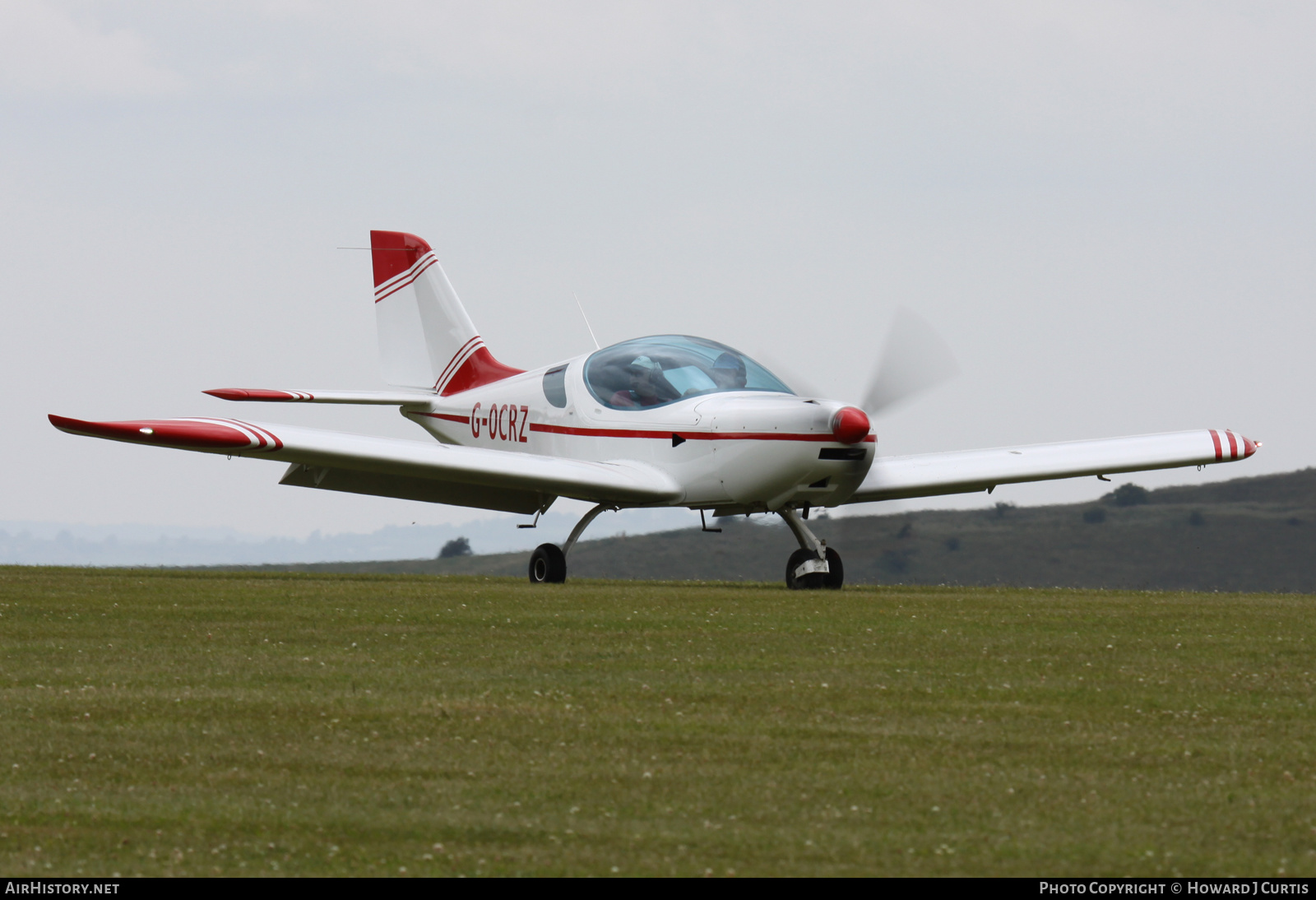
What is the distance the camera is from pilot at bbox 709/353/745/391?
2075 cm

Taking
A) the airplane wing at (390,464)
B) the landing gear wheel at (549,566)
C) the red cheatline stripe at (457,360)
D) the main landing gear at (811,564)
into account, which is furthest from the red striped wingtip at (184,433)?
the red cheatline stripe at (457,360)

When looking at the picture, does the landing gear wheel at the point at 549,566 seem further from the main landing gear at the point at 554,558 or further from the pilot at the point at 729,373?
the pilot at the point at 729,373

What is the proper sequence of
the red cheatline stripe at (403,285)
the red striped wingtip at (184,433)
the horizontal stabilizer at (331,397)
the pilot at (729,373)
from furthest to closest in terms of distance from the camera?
the red cheatline stripe at (403,285), the horizontal stabilizer at (331,397), the pilot at (729,373), the red striped wingtip at (184,433)

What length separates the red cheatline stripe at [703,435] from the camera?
19.4 metres

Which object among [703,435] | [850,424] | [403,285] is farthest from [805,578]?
[403,285]

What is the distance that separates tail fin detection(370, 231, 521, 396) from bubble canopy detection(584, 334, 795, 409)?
593 centimetres

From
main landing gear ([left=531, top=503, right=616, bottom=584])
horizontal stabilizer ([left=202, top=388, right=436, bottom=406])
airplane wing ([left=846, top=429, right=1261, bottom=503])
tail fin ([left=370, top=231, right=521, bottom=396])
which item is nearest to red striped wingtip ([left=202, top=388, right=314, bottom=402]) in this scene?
horizontal stabilizer ([left=202, top=388, right=436, bottom=406])

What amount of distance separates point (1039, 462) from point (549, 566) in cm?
695

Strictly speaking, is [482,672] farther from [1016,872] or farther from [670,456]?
[670,456]

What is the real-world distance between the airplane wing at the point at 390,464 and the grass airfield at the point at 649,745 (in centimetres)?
443

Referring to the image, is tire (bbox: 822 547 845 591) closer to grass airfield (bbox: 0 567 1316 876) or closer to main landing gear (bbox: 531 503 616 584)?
main landing gear (bbox: 531 503 616 584)

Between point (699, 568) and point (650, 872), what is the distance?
62.9m

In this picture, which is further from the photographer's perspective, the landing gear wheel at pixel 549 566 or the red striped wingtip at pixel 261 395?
the red striped wingtip at pixel 261 395

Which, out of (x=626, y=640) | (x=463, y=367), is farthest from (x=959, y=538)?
(x=626, y=640)
